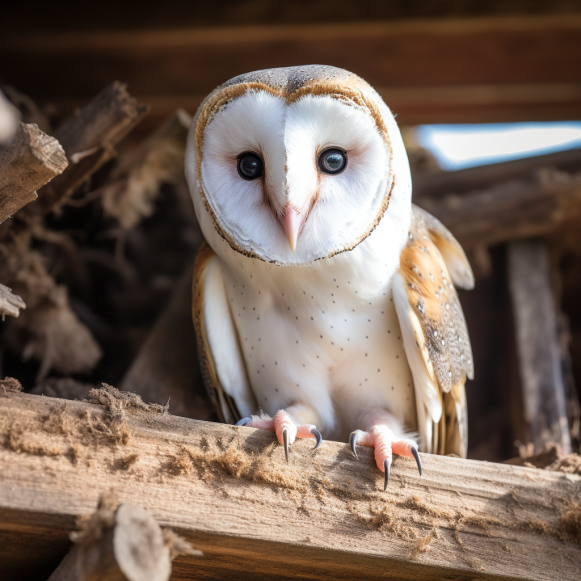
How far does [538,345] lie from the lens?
1912 mm

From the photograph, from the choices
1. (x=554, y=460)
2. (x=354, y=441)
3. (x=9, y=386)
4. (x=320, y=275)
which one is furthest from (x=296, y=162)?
(x=554, y=460)

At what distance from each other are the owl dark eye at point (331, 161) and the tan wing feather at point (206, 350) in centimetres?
40

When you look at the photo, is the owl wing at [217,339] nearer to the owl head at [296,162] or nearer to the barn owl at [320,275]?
the barn owl at [320,275]

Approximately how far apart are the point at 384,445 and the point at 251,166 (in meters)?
0.63

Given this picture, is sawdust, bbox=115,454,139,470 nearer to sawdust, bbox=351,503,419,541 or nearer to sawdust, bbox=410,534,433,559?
sawdust, bbox=351,503,419,541

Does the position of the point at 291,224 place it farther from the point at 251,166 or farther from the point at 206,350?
the point at 206,350

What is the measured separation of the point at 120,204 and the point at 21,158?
0.99m

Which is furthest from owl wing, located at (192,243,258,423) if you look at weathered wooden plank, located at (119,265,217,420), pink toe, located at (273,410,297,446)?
pink toe, located at (273,410,297,446)

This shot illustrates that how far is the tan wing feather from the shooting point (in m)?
1.50

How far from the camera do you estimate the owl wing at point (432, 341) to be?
1.34 metres

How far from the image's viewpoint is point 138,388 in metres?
1.62

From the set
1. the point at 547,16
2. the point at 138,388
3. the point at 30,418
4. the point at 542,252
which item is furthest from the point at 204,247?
the point at 547,16

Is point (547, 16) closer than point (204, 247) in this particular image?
No

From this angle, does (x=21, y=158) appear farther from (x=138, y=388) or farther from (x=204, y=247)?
(x=138, y=388)
